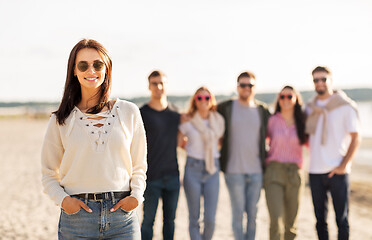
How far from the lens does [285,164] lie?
4.29m

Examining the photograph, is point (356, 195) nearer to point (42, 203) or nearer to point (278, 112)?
point (278, 112)

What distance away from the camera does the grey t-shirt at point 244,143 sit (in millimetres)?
4375

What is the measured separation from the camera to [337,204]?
425cm

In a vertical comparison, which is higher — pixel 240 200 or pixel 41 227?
pixel 240 200

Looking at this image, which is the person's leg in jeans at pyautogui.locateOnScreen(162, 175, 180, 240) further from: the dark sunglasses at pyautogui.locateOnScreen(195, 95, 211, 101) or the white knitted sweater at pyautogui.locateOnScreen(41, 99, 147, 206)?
the white knitted sweater at pyautogui.locateOnScreen(41, 99, 147, 206)

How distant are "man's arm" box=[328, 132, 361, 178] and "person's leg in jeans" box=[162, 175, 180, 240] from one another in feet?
5.56

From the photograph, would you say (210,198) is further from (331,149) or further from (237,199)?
(331,149)

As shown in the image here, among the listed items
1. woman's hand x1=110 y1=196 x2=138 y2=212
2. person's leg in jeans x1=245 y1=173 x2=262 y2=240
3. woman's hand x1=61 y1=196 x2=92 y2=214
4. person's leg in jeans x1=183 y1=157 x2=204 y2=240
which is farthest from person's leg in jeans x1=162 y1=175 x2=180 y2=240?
woman's hand x1=61 y1=196 x2=92 y2=214

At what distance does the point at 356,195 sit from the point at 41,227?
301 inches

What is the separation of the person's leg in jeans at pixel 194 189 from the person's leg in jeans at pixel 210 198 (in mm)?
80

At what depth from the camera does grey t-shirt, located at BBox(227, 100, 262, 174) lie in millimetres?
4375

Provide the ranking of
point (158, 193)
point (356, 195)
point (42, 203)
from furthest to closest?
point (356, 195), point (42, 203), point (158, 193)

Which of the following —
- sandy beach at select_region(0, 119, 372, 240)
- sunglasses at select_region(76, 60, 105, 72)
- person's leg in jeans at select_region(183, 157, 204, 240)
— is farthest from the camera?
sandy beach at select_region(0, 119, 372, 240)

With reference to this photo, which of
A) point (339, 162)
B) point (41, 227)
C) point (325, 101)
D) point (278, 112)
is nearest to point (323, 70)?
point (325, 101)
